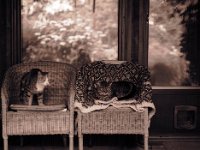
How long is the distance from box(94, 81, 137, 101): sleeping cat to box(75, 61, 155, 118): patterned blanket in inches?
0.5

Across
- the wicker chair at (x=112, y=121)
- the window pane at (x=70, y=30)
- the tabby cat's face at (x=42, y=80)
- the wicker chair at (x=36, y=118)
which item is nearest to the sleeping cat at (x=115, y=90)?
the wicker chair at (x=112, y=121)

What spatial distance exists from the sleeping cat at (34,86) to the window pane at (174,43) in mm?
1284

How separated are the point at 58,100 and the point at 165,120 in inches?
47.6

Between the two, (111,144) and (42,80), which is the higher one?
(42,80)

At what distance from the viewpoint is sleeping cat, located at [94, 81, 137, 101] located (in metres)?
4.68

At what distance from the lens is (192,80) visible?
215 inches

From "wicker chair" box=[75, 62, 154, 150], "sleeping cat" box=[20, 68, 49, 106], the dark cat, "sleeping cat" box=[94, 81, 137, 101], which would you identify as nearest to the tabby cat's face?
"sleeping cat" box=[20, 68, 49, 106]

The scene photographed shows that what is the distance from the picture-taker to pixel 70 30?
532cm

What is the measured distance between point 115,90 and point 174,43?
3.19 ft

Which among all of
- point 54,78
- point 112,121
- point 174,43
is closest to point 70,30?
point 54,78

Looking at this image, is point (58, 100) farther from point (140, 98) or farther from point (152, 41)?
point (152, 41)

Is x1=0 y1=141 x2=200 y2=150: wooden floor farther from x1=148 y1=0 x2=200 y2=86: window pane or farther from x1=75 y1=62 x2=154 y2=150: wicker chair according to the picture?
x1=148 y1=0 x2=200 y2=86: window pane

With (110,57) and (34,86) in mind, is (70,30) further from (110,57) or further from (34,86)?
(34,86)

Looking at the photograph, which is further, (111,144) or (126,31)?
(126,31)
